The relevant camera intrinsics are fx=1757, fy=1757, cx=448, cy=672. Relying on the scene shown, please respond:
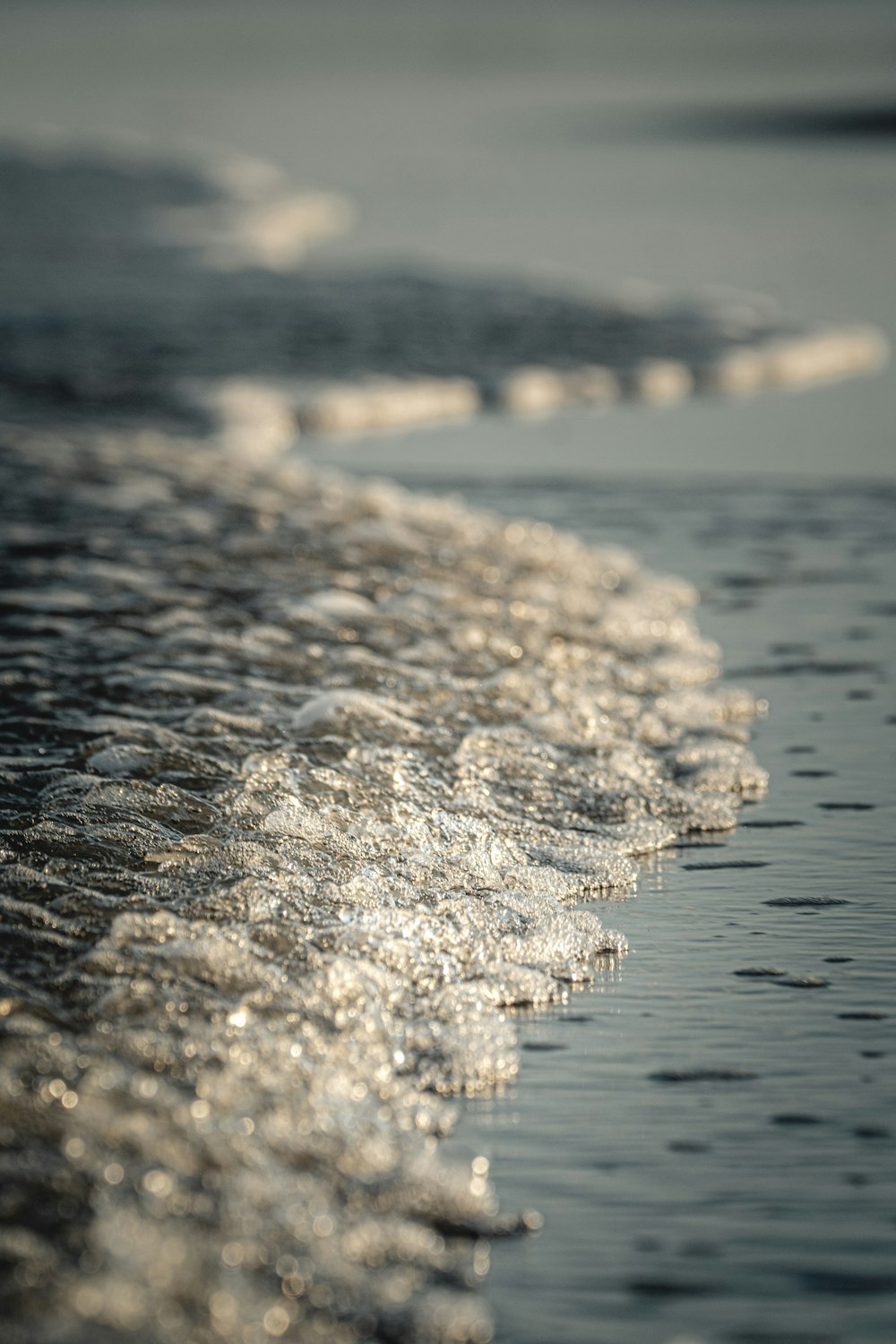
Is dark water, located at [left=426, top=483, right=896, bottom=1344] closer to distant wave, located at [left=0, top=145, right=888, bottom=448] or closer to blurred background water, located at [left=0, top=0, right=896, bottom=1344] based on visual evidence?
blurred background water, located at [left=0, top=0, right=896, bottom=1344]

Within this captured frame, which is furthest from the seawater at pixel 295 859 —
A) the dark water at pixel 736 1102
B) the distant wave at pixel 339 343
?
the distant wave at pixel 339 343

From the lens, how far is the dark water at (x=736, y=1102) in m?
1.62

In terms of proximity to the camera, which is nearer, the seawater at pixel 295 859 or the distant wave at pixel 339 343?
the seawater at pixel 295 859

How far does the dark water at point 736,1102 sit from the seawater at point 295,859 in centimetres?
5

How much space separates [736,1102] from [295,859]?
2.59 ft

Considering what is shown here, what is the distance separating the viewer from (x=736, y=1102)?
196cm

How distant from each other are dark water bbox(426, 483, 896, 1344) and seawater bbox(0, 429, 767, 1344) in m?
0.05

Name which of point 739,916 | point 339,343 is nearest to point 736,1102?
point 739,916

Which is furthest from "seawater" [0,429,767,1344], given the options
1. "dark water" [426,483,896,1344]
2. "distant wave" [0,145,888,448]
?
"distant wave" [0,145,888,448]

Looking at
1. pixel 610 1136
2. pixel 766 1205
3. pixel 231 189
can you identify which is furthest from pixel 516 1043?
pixel 231 189

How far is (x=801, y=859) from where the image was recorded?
105 inches

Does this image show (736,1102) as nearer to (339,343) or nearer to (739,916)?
(739,916)

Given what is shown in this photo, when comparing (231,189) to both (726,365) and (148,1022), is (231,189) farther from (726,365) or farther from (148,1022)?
(148,1022)

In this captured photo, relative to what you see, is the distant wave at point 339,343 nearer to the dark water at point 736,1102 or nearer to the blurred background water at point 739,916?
the blurred background water at point 739,916
